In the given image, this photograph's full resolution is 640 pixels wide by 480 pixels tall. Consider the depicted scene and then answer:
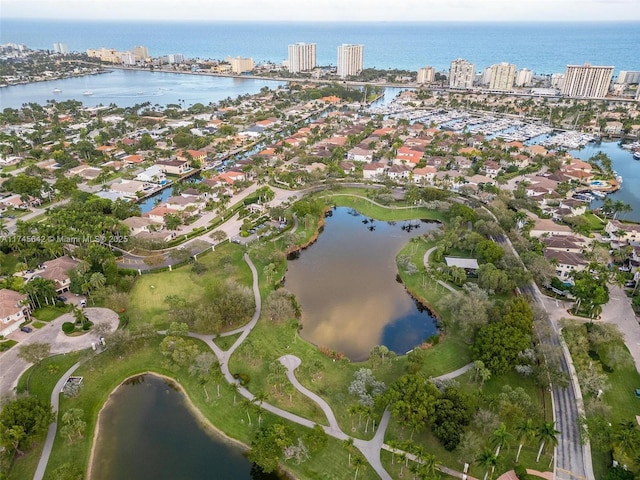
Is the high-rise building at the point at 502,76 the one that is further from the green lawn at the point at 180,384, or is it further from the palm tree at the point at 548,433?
Answer: the green lawn at the point at 180,384

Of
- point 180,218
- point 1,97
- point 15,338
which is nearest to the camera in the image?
point 15,338

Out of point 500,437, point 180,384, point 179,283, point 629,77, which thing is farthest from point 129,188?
point 629,77

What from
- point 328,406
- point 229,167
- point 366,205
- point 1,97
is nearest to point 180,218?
point 229,167

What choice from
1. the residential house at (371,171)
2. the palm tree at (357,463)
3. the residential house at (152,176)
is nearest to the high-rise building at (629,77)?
the residential house at (371,171)

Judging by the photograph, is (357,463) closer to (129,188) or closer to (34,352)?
(34,352)

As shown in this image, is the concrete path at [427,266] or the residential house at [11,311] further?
the concrete path at [427,266]

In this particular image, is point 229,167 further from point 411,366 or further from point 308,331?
point 411,366
